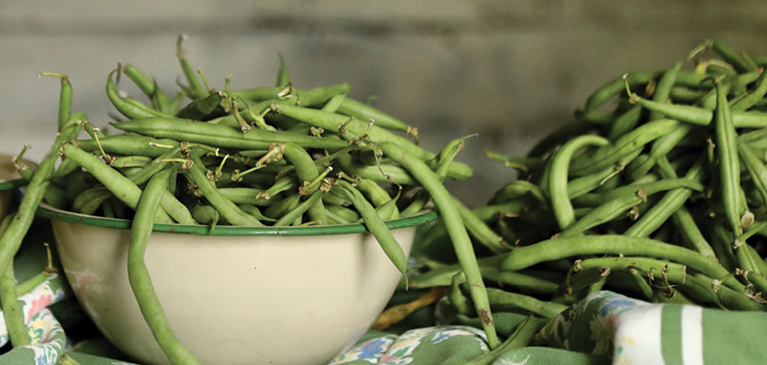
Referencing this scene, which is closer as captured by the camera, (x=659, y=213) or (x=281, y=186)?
(x=281, y=186)

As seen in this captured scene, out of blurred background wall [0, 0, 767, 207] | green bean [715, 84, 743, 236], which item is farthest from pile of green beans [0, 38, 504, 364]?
blurred background wall [0, 0, 767, 207]

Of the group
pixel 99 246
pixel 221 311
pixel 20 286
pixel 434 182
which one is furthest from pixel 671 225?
pixel 20 286

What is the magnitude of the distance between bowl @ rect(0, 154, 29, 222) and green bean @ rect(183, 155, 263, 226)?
267 mm

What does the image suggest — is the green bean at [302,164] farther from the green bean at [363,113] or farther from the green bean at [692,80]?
the green bean at [692,80]

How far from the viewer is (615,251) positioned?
706mm

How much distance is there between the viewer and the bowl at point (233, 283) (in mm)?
563

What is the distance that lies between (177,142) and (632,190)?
0.57 meters

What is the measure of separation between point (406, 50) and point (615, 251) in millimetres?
825

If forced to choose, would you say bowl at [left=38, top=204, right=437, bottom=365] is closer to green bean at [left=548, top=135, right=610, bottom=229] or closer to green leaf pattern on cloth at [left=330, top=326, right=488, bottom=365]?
green leaf pattern on cloth at [left=330, top=326, right=488, bottom=365]

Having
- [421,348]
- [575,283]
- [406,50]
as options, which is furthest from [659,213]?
[406,50]

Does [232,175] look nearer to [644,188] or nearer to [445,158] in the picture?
[445,158]

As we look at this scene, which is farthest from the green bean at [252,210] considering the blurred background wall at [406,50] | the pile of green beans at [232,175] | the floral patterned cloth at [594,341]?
the blurred background wall at [406,50]

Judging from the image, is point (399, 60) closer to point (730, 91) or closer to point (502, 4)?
point (502, 4)

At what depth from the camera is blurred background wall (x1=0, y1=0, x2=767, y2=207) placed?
125 cm
